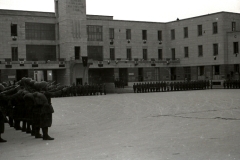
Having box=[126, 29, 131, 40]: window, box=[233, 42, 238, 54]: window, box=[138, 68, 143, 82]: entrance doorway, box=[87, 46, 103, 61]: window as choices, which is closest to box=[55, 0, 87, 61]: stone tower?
box=[87, 46, 103, 61]: window

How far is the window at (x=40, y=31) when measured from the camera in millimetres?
53844

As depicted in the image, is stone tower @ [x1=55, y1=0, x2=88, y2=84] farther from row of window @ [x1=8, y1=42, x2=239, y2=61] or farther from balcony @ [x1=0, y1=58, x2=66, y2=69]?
balcony @ [x1=0, y1=58, x2=66, y2=69]

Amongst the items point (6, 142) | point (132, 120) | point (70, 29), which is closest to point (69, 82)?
point (70, 29)

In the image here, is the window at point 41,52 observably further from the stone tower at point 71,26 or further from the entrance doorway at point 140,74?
the entrance doorway at point 140,74

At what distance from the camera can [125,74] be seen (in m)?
60.7

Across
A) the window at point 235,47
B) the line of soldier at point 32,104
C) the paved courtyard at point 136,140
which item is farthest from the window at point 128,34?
the line of soldier at point 32,104

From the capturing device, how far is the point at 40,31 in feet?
180

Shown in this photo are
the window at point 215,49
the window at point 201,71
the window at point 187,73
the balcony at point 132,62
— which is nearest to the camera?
the balcony at point 132,62

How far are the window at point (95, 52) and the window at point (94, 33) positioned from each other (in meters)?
1.43

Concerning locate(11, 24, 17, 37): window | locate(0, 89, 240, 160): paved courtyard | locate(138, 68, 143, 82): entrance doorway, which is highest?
locate(11, 24, 17, 37): window

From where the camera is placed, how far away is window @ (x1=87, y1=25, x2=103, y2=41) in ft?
191

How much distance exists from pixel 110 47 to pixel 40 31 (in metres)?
11.8

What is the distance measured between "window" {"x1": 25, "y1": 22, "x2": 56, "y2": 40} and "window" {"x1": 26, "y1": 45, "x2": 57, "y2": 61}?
4.38ft

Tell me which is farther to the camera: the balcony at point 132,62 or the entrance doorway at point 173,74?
the entrance doorway at point 173,74
